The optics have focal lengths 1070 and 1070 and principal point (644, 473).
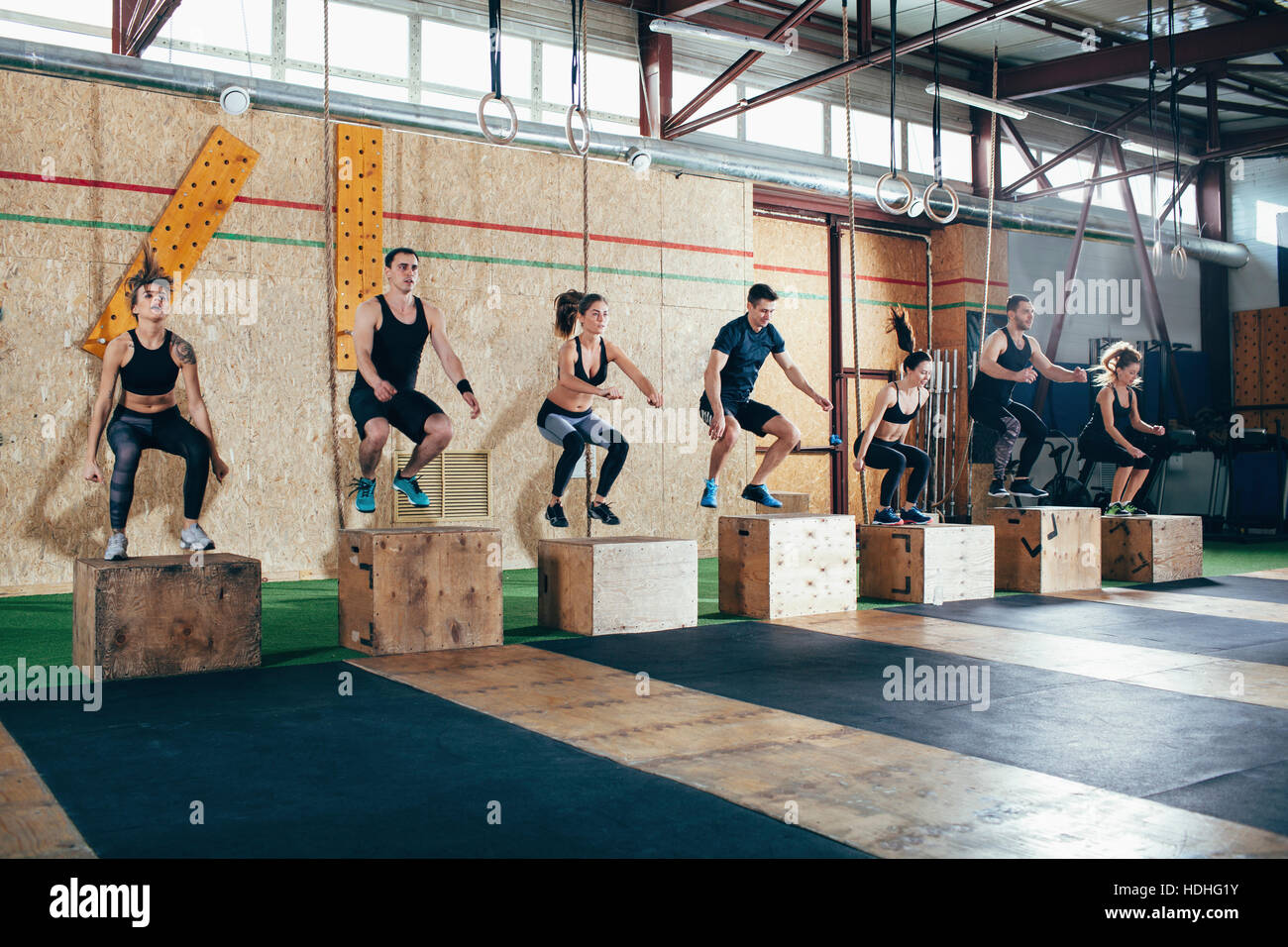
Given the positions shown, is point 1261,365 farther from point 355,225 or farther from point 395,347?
point 395,347

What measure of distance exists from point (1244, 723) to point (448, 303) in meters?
6.76

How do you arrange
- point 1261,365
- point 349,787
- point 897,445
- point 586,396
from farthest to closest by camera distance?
1. point 1261,365
2. point 897,445
3. point 586,396
4. point 349,787

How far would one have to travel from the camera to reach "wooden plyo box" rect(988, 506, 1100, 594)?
7.59 metres

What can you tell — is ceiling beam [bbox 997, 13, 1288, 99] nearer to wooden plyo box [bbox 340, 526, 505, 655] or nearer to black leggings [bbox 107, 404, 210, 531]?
wooden plyo box [bbox 340, 526, 505, 655]

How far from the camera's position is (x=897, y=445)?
Answer: 25.6 ft

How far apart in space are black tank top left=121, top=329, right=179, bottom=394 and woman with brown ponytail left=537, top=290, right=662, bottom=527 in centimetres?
262

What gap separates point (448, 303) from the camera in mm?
8852

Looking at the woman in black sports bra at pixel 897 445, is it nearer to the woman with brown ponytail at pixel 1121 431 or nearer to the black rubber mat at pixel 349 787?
the woman with brown ponytail at pixel 1121 431

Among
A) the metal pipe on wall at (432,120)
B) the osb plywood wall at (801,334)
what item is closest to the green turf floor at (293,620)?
the osb plywood wall at (801,334)

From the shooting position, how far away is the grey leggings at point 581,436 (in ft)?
25.0

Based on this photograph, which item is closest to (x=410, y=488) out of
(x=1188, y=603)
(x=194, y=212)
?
(x=194, y=212)

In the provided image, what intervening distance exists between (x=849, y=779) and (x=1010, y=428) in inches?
216

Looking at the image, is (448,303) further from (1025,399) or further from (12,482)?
(1025,399)

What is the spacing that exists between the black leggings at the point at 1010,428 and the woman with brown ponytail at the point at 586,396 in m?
2.54
